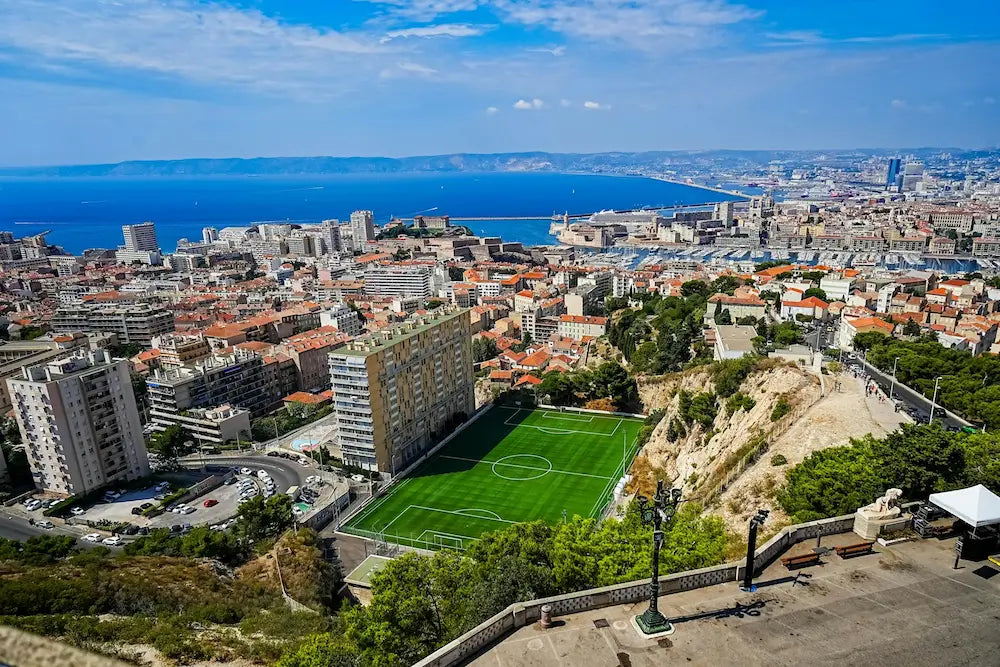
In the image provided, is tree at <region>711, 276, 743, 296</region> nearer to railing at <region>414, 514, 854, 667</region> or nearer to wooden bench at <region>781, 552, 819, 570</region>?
wooden bench at <region>781, 552, 819, 570</region>

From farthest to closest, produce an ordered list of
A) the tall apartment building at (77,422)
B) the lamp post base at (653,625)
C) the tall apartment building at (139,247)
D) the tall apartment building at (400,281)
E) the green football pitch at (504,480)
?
the tall apartment building at (139,247)
the tall apartment building at (400,281)
the tall apartment building at (77,422)
the green football pitch at (504,480)
the lamp post base at (653,625)

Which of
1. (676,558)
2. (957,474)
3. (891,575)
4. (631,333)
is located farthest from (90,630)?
(631,333)

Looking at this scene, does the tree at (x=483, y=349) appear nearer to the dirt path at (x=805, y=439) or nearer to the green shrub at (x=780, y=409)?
the green shrub at (x=780, y=409)

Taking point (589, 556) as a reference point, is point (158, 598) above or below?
below

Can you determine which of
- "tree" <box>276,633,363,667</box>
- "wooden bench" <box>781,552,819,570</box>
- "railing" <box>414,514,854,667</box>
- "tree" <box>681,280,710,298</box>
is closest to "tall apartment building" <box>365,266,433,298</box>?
"tree" <box>681,280,710,298</box>

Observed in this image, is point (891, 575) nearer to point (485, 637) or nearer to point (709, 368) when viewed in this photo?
point (485, 637)

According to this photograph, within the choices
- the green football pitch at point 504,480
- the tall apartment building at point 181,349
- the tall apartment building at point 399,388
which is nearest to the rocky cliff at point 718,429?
the green football pitch at point 504,480

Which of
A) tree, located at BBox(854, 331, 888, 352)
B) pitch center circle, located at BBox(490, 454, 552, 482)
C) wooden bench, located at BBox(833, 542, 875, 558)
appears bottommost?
pitch center circle, located at BBox(490, 454, 552, 482)
